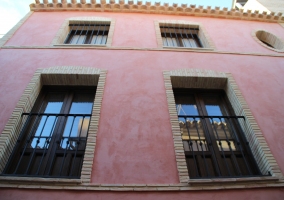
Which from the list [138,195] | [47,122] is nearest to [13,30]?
[47,122]

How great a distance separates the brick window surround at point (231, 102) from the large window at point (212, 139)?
0.13 meters

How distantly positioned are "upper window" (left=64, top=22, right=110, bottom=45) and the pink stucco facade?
0.40m

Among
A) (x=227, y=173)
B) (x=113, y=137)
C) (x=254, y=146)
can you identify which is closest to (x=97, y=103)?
(x=113, y=137)

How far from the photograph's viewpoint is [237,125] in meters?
4.02

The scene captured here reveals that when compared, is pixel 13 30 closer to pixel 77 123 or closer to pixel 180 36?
pixel 77 123

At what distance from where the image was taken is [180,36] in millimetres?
6574

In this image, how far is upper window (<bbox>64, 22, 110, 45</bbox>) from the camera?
6227 mm

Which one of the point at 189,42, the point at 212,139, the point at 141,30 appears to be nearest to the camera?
the point at 212,139

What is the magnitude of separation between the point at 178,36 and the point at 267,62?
2.54m

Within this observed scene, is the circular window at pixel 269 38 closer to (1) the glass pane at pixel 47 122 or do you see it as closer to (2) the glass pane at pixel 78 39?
(2) the glass pane at pixel 78 39

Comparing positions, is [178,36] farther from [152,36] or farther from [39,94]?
[39,94]

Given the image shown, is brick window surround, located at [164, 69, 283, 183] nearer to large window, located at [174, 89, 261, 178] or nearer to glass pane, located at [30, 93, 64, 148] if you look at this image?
large window, located at [174, 89, 261, 178]

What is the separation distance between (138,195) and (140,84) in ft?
7.03

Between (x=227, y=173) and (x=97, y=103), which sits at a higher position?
(x=97, y=103)
